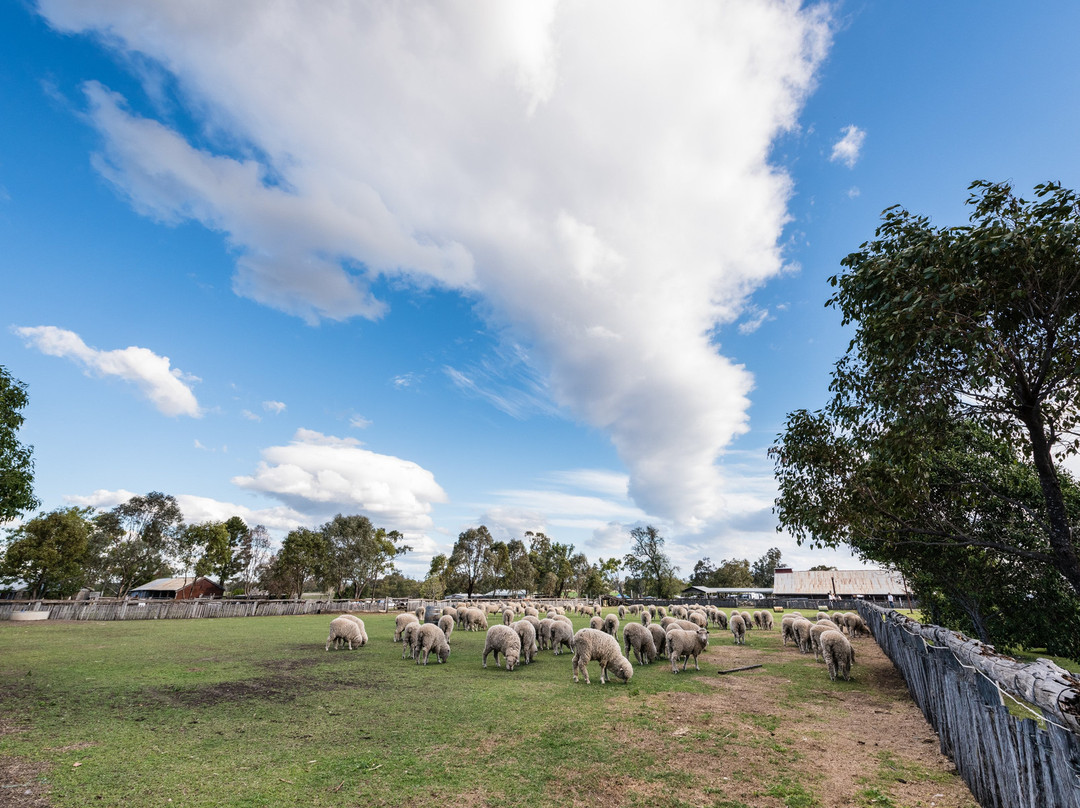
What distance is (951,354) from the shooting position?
884 cm

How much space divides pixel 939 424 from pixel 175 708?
15.4m

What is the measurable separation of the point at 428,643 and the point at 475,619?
1252 cm

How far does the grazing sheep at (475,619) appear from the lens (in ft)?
87.0

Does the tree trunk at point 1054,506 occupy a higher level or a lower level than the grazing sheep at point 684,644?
higher

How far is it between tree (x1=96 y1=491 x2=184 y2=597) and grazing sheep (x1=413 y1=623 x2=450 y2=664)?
71.9 meters

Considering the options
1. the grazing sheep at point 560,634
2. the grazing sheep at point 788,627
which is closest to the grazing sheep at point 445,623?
the grazing sheep at point 560,634

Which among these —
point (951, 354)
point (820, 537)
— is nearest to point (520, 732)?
point (820, 537)

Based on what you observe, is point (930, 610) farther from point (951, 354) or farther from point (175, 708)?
point (175, 708)

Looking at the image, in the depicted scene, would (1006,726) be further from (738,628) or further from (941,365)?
(738,628)

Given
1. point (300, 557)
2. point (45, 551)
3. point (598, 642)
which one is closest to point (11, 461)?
point (598, 642)

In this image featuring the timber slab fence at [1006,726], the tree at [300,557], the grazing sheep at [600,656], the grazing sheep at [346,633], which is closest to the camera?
the timber slab fence at [1006,726]

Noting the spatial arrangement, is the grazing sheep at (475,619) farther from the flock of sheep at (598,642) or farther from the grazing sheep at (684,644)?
the grazing sheep at (684,644)

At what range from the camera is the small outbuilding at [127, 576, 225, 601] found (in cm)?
7641

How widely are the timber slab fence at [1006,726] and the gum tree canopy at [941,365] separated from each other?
2732 millimetres
